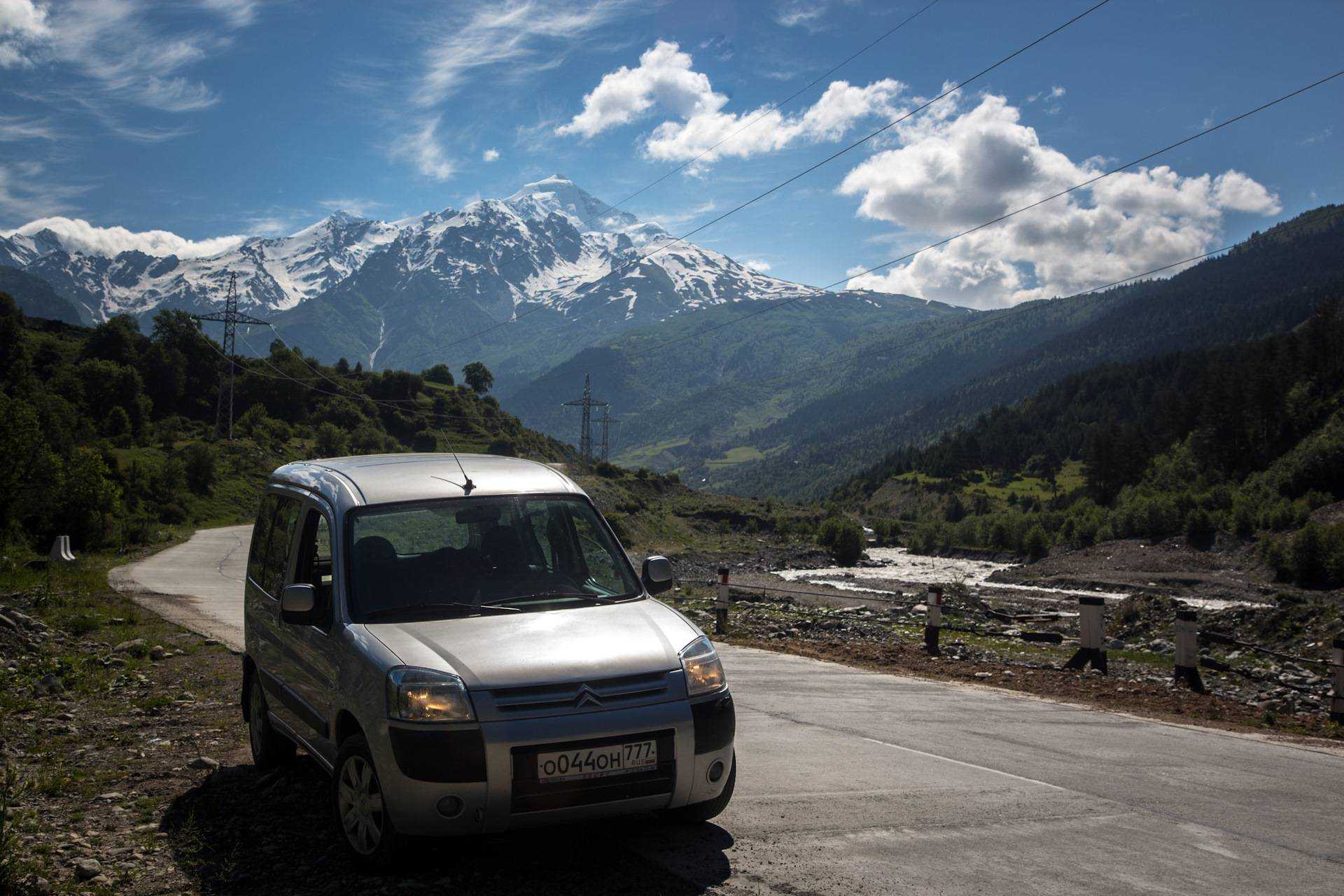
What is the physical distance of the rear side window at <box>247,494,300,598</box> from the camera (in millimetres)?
6805

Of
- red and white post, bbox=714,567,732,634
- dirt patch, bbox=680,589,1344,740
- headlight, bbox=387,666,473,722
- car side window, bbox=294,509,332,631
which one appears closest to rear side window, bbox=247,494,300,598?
car side window, bbox=294,509,332,631

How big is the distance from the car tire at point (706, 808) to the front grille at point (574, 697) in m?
0.80

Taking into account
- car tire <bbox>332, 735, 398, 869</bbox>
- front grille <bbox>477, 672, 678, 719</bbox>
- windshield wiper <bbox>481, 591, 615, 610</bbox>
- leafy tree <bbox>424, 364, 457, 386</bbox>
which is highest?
leafy tree <bbox>424, 364, 457, 386</bbox>

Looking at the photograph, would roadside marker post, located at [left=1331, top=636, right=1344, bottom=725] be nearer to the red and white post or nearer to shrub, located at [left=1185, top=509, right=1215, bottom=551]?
the red and white post

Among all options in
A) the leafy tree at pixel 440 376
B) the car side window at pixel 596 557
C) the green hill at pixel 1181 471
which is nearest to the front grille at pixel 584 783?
the car side window at pixel 596 557

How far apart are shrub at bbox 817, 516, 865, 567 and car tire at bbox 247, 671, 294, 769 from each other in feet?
242

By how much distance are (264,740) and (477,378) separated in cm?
13991

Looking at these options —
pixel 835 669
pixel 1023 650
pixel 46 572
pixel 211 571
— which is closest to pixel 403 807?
pixel 835 669

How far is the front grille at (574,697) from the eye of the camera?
4695mm

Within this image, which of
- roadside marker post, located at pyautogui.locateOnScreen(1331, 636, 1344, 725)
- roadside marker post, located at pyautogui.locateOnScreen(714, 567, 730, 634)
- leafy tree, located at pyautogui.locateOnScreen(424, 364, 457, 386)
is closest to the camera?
roadside marker post, located at pyautogui.locateOnScreen(1331, 636, 1344, 725)

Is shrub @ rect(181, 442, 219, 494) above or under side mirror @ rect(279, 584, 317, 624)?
above

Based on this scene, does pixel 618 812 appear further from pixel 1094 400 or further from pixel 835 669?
pixel 1094 400

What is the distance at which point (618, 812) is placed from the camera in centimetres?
483

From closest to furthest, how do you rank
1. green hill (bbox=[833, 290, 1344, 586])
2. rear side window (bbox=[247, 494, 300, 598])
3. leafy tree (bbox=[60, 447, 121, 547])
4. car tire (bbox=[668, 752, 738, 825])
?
car tire (bbox=[668, 752, 738, 825]) < rear side window (bbox=[247, 494, 300, 598]) < leafy tree (bbox=[60, 447, 121, 547]) < green hill (bbox=[833, 290, 1344, 586])
